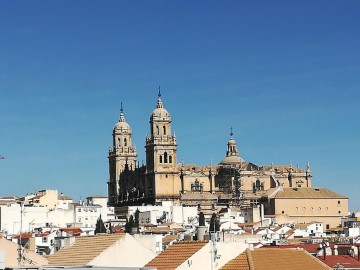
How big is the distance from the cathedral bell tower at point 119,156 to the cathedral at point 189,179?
0.95ft

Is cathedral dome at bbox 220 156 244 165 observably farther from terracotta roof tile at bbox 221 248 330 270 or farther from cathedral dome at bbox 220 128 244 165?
terracotta roof tile at bbox 221 248 330 270

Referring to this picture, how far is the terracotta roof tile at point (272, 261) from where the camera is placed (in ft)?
93.3

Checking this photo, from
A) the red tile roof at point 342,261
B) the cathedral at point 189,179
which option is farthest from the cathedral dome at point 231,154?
the red tile roof at point 342,261

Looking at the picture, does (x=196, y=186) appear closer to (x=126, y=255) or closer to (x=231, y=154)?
(x=231, y=154)

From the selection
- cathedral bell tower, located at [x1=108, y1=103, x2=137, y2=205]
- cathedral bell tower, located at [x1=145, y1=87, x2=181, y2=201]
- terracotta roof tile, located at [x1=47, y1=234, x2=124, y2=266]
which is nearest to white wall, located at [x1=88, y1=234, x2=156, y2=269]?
terracotta roof tile, located at [x1=47, y1=234, x2=124, y2=266]

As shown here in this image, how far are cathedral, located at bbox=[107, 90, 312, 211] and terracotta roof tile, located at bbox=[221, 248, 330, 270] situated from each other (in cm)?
9898

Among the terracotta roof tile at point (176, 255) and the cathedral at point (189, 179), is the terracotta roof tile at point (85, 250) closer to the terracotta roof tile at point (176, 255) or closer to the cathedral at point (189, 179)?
the terracotta roof tile at point (176, 255)

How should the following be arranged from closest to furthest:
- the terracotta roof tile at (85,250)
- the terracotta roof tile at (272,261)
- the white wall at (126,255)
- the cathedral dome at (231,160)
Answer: the terracotta roof tile at (272,261)
the white wall at (126,255)
the terracotta roof tile at (85,250)
the cathedral dome at (231,160)

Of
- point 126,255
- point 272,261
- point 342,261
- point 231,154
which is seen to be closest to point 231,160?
point 231,154

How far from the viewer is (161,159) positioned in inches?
5315

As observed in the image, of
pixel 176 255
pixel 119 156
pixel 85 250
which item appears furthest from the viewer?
pixel 119 156

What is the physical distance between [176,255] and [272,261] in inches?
110

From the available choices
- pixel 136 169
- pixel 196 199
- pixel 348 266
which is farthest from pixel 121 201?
pixel 348 266

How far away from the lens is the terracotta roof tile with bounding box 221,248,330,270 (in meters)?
28.4
